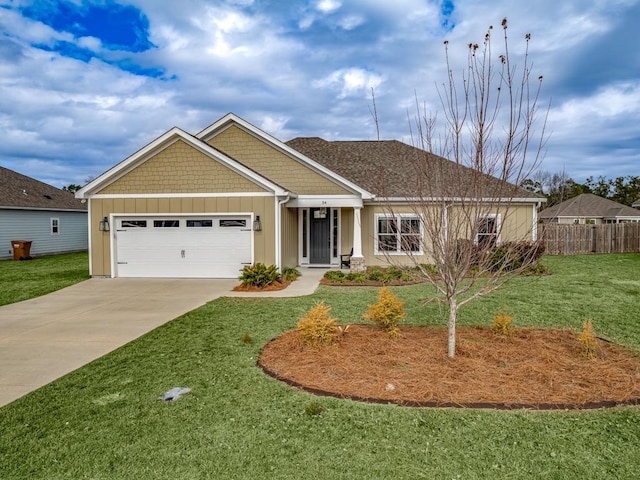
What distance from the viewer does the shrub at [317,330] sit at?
589 cm

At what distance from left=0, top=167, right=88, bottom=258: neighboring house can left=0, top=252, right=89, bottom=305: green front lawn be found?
3.16 metres

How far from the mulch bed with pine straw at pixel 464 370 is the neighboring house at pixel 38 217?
73.1 feet

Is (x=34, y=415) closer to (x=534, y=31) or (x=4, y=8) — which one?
(x=534, y=31)

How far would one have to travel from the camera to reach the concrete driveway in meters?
5.60

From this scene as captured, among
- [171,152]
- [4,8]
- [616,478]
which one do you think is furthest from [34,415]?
[4,8]

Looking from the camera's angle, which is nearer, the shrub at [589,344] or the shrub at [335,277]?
the shrub at [589,344]

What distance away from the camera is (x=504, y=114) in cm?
484

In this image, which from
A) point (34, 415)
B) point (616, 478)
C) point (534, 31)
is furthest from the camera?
point (534, 31)

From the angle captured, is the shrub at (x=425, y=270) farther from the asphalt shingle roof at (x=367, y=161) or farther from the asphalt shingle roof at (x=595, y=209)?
the asphalt shingle roof at (x=595, y=209)

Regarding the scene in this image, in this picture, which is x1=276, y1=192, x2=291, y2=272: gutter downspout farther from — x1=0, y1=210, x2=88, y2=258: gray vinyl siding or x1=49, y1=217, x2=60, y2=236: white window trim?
x1=49, y1=217, x2=60, y2=236: white window trim

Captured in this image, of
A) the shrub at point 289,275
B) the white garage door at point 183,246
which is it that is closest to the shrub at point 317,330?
the shrub at point 289,275

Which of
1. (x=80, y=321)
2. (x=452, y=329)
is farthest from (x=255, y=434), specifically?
(x=80, y=321)

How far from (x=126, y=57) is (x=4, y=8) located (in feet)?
17.9

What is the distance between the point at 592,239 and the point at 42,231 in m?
30.5
